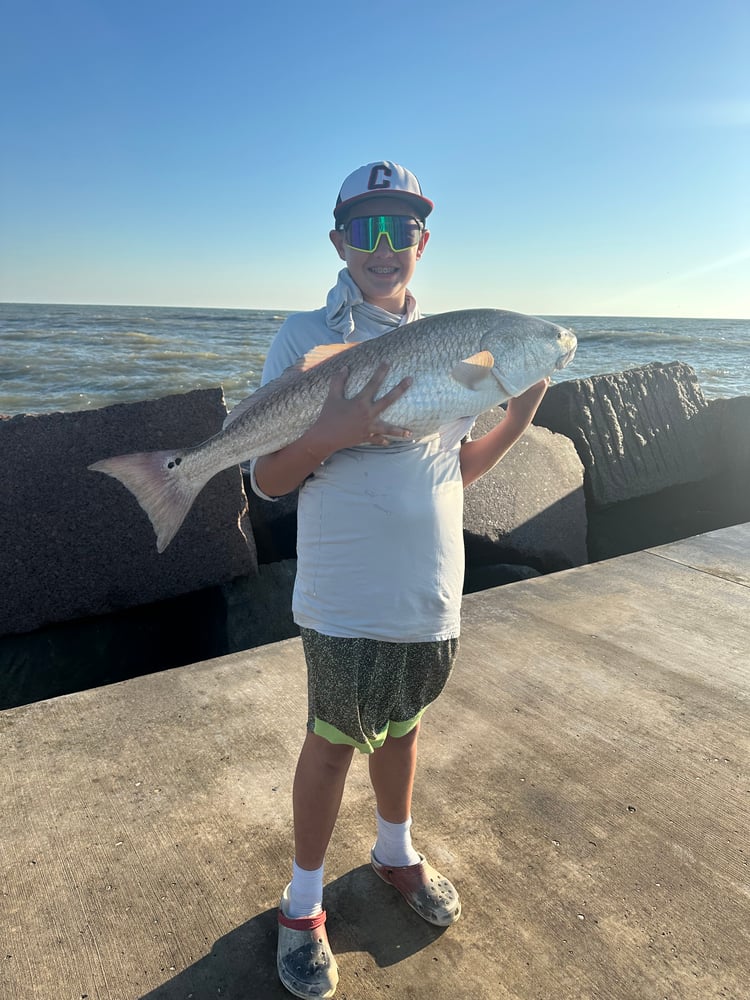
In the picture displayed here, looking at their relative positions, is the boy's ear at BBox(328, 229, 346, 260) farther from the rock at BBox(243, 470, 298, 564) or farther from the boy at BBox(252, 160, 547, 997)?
the rock at BBox(243, 470, 298, 564)

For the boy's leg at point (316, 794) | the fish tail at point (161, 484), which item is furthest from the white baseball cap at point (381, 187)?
the boy's leg at point (316, 794)

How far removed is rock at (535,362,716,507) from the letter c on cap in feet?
17.1

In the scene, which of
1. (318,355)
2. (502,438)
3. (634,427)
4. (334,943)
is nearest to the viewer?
(318,355)

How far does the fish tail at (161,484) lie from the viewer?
6.63ft

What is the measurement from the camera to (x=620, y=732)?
2924mm

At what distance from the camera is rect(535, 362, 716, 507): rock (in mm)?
6938

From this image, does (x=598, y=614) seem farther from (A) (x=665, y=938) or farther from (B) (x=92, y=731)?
(B) (x=92, y=731)

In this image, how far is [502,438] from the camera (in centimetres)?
224

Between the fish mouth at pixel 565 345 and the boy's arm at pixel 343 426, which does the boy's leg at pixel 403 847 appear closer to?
the boy's arm at pixel 343 426

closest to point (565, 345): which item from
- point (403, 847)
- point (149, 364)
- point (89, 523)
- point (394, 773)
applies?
point (394, 773)

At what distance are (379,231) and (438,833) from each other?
188cm

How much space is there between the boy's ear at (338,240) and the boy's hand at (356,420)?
492mm

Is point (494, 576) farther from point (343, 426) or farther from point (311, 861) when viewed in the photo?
point (343, 426)

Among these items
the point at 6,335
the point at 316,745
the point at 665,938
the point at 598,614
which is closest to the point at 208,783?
the point at 316,745
